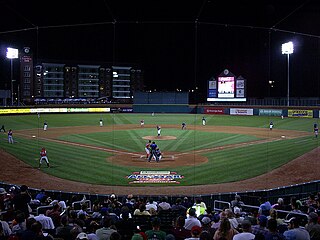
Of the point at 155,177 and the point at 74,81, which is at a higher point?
the point at 74,81

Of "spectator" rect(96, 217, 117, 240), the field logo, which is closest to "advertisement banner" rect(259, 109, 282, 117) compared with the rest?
the field logo

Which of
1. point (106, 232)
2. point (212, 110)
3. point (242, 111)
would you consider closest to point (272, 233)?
point (106, 232)

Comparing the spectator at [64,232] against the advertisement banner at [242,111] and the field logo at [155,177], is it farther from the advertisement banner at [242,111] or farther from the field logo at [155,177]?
the advertisement banner at [242,111]

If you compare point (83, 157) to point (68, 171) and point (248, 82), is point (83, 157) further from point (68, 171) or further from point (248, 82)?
point (248, 82)

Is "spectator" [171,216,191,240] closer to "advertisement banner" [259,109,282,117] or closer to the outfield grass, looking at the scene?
the outfield grass

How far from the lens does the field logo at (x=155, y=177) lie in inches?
845

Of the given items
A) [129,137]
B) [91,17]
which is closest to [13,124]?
[129,137]

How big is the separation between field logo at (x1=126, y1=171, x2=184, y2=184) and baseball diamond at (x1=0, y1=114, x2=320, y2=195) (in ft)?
1.82

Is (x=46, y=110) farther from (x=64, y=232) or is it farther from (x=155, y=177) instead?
(x=64, y=232)

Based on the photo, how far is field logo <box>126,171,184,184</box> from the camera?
21453 millimetres

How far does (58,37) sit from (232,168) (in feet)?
199

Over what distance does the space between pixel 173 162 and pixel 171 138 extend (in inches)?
541

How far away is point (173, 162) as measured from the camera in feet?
86.4

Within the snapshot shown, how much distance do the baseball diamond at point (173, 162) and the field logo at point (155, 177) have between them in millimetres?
554
